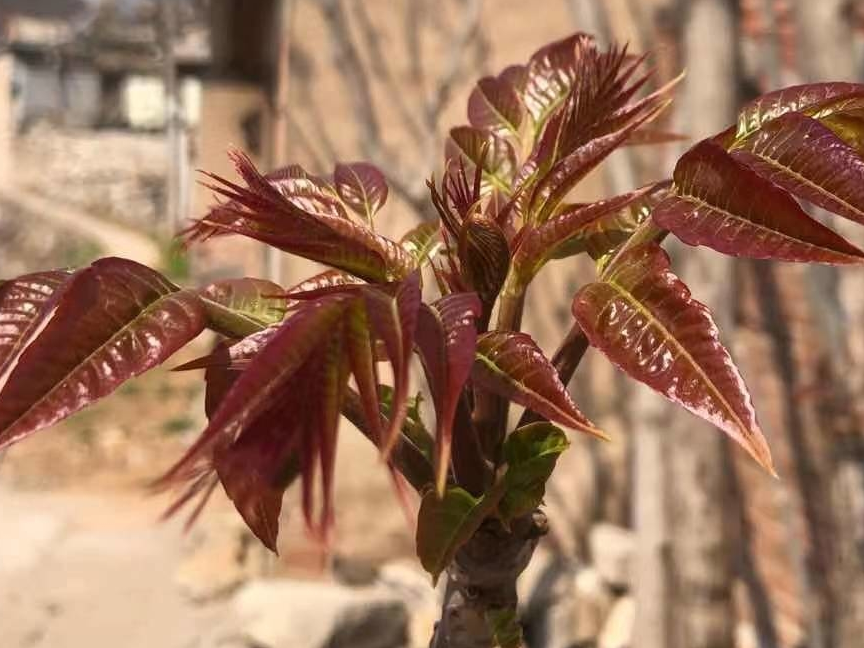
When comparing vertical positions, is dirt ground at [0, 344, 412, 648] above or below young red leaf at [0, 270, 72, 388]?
below

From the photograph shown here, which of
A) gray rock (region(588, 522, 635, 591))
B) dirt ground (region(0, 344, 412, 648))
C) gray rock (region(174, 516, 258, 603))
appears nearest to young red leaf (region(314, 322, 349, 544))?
dirt ground (region(0, 344, 412, 648))

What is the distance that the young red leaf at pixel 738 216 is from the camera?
57cm

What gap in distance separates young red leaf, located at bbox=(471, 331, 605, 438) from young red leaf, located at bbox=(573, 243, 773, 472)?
39mm

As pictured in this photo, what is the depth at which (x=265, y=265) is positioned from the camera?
5266mm

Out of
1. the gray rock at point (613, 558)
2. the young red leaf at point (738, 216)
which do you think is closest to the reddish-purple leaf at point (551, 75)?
the young red leaf at point (738, 216)

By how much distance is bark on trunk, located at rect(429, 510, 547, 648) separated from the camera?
0.78 m

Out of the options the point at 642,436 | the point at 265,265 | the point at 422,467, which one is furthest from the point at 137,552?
the point at 422,467

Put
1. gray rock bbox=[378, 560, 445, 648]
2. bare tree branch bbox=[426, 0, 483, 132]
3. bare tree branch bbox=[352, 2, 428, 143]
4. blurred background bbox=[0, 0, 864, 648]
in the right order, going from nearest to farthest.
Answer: blurred background bbox=[0, 0, 864, 648] → gray rock bbox=[378, 560, 445, 648] → bare tree branch bbox=[426, 0, 483, 132] → bare tree branch bbox=[352, 2, 428, 143]

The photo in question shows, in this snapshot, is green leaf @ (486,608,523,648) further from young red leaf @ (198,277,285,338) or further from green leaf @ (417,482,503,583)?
young red leaf @ (198,277,285,338)

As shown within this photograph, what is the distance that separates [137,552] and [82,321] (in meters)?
4.05

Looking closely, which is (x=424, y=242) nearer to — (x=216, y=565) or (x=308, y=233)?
(x=308, y=233)

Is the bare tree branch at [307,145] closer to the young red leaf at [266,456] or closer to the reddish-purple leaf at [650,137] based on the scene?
the reddish-purple leaf at [650,137]

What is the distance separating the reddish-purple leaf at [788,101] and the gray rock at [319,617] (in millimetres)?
Result: 2488

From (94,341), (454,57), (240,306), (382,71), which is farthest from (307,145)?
(94,341)
